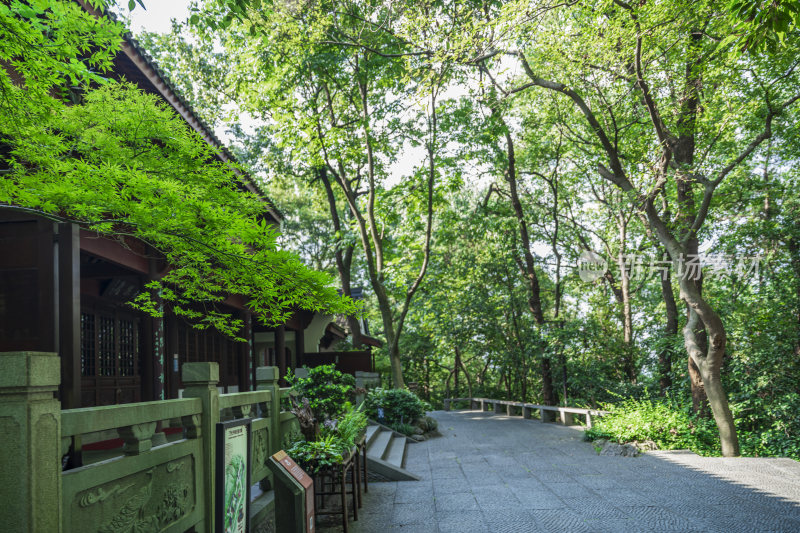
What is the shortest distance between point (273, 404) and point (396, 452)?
5732mm

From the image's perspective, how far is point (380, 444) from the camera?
1201 centimetres

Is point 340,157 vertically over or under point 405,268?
over

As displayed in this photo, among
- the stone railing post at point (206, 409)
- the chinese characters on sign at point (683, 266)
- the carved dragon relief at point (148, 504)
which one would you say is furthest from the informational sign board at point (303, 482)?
the chinese characters on sign at point (683, 266)

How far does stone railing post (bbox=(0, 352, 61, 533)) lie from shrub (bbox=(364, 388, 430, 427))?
12493 mm

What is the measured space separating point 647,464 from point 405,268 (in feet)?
30.9

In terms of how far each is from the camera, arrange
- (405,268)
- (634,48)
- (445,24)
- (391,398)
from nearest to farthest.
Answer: (634,48) < (445,24) < (391,398) < (405,268)

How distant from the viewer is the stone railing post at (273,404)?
672cm

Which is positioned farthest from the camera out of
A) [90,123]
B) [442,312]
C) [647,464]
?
[442,312]

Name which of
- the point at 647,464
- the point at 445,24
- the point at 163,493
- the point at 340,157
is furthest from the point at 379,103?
the point at 163,493

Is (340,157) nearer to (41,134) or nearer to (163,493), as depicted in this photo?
(41,134)

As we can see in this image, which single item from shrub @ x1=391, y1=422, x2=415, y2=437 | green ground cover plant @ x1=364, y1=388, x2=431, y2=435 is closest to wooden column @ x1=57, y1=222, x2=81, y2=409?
green ground cover plant @ x1=364, y1=388, x2=431, y2=435

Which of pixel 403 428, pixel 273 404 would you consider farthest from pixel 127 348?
pixel 403 428

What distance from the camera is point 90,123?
5391 mm

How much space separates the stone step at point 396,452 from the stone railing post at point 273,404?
388 cm
